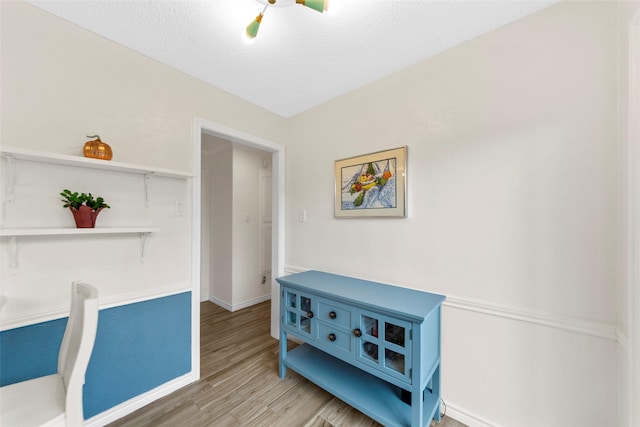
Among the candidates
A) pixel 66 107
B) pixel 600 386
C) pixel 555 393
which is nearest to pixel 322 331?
pixel 555 393

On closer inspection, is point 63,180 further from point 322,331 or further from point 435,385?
point 435,385

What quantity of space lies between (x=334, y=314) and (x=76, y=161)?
1703 mm

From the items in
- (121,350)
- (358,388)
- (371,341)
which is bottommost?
(358,388)

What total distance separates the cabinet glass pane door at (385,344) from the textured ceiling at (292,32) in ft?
5.55

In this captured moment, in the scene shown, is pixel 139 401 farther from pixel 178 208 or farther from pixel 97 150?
pixel 97 150

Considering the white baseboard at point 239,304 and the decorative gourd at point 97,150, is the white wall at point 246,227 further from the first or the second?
the decorative gourd at point 97,150

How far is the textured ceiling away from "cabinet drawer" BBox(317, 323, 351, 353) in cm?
186

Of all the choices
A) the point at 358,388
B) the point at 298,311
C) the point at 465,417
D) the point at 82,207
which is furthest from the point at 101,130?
Answer: the point at 465,417

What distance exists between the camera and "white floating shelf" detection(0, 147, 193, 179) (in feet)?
3.66

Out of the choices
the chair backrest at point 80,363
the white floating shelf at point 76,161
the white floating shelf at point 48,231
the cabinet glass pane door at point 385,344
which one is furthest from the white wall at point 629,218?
the white floating shelf at point 48,231

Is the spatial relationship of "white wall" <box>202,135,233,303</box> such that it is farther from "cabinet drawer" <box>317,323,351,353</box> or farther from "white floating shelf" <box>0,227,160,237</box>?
"cabinet drawer" <box>317,323,351,353</box>

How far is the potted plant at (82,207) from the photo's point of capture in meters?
1.29

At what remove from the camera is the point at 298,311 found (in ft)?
5.88

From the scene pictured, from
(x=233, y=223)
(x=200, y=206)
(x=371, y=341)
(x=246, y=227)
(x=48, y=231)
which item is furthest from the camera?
(x=246, y=227)
